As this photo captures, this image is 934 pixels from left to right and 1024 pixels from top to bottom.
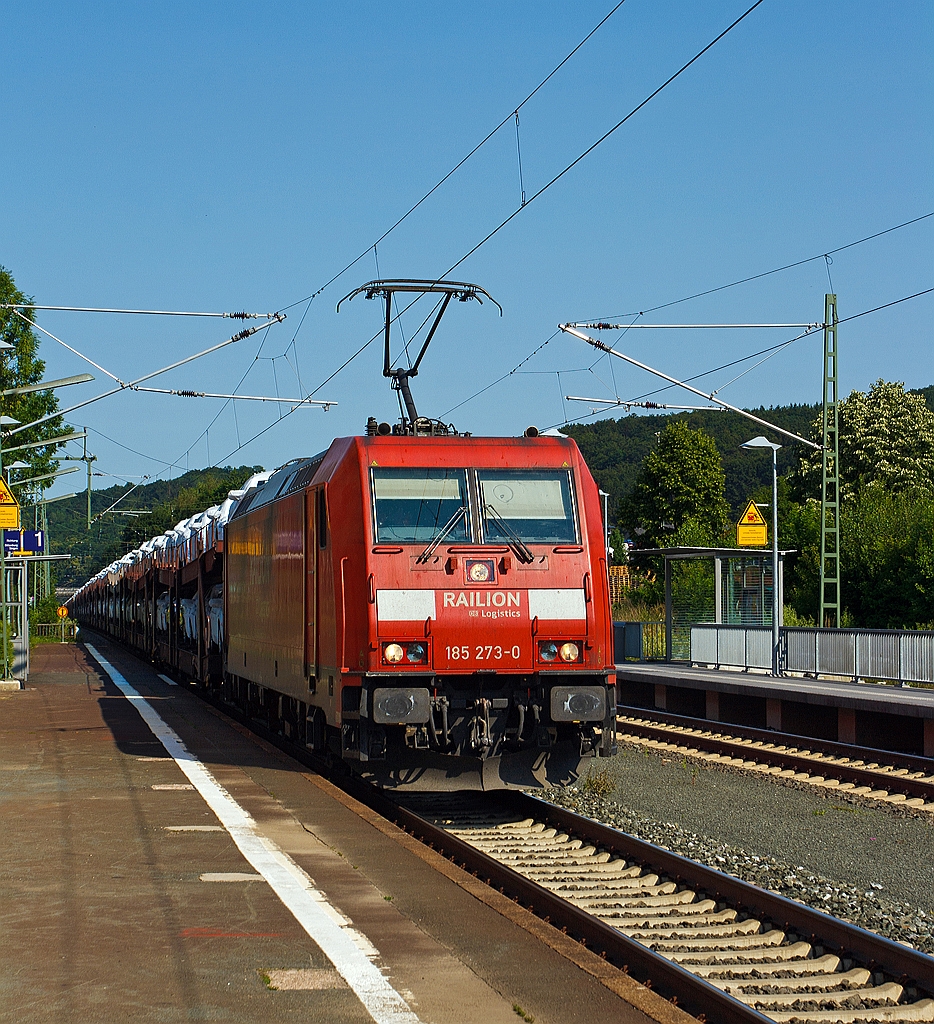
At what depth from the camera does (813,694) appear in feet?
66.3

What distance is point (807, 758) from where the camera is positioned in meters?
17.1

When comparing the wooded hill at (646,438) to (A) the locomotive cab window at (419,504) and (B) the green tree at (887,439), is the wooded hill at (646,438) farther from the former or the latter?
(A) the locomotive cab window at (419,504)

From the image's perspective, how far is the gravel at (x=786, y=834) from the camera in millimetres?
9039

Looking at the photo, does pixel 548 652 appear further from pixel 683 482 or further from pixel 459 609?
pixel 683 482

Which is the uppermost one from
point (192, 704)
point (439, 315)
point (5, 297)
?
point (5, 297)

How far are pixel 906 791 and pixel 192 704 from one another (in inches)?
580

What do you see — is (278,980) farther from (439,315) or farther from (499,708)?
(439,315)

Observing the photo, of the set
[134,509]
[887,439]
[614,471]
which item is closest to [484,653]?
[887,439]

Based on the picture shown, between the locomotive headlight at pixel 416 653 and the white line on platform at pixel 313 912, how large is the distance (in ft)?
6.27

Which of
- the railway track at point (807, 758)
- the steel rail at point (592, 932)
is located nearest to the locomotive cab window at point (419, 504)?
the steel rail at point (592, 932)

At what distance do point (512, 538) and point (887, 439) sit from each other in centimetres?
5385

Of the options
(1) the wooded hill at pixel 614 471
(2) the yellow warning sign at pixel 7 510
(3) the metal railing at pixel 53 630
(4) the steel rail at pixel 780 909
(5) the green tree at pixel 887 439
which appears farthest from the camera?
(1) the wooded hill at pixel 614 471

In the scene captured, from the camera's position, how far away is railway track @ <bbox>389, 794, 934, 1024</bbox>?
626cm

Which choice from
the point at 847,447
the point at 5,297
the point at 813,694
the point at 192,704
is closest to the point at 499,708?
the point at 813,694
